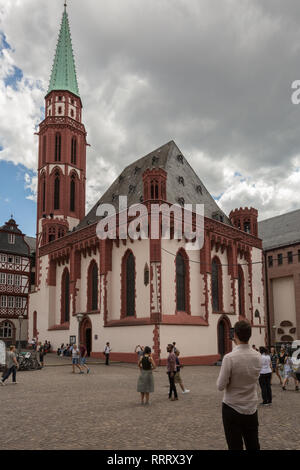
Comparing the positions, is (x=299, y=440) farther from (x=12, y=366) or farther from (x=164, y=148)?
(x=164, y=148)

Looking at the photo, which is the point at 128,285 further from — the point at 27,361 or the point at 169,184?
the point at 27,361

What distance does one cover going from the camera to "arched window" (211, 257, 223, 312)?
35812 millimetres

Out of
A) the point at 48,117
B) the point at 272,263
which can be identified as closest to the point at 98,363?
the point at 272,263

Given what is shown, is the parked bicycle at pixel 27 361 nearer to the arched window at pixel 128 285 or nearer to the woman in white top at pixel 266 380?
the arched window at pixel 128 285

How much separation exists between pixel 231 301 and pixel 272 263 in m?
16.0

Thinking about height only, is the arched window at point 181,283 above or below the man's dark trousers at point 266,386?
above

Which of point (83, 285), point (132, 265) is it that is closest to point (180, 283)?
point (132, 265)

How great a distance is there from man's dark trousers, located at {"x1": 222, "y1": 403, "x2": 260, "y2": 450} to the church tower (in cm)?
4302

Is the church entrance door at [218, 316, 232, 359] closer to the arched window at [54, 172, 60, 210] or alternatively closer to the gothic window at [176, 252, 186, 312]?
the gothic window at [176, 252, 186, 312]

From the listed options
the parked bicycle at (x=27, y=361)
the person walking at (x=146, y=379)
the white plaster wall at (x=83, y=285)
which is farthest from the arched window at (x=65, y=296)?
the person walking at (x=146, y=379)

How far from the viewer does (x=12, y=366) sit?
17.6m

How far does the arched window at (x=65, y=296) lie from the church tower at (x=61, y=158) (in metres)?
5.67

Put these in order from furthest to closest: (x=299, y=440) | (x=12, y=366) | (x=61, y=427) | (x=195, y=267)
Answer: (x=195, y=267)
(x=12, y=366)
(x=61, y=427)
(x=299, y=440)

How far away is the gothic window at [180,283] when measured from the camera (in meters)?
32.1
